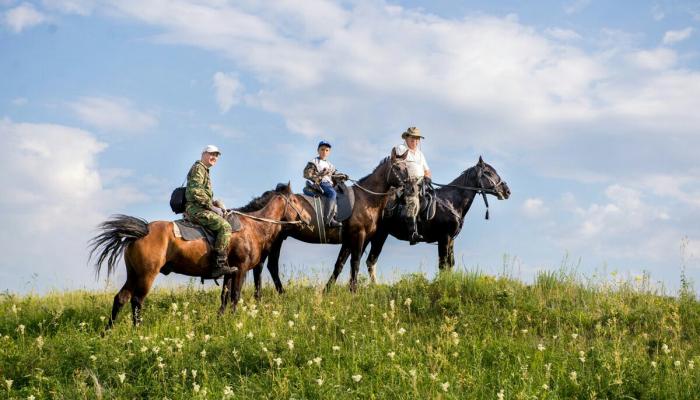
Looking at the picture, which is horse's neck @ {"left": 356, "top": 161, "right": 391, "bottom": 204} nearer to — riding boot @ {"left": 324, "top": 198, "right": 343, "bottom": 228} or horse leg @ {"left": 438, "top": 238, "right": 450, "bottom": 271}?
riding boot @ {"left": 324, "top": 198, "right": 343, "bottom": 228}

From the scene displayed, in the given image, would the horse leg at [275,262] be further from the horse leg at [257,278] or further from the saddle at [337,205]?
the saddle at [337,205]

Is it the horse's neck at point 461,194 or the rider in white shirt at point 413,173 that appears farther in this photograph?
the horse's neck at point 461,194

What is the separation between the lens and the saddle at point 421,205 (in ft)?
54.1

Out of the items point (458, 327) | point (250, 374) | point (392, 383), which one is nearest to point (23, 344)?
point (250, 374)

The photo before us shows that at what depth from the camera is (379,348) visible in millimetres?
10547

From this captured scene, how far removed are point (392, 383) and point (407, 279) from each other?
5.92 meters

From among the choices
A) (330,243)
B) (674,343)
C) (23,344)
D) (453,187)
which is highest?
(453,187)

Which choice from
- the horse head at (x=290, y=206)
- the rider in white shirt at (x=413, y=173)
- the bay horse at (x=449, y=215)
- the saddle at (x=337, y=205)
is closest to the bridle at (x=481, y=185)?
the bay horse at (x=449, y=215)

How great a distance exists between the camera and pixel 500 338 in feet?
37.0

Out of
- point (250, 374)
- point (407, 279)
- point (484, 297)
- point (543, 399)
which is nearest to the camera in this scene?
point (543, 399)

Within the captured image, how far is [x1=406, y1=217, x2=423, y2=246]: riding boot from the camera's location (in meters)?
16.5

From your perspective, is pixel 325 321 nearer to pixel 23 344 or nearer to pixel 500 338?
pixel 500 338

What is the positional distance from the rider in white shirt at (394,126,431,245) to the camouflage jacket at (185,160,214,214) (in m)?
4.89

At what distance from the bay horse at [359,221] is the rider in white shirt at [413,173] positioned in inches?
12.0
